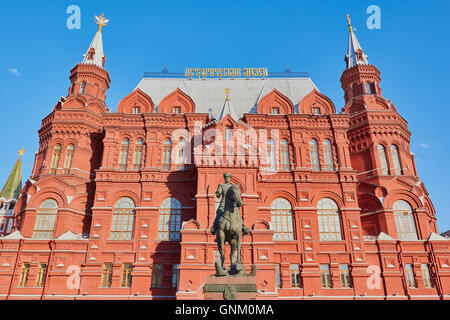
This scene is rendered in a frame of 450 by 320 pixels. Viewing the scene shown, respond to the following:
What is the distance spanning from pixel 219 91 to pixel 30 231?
2136 cm

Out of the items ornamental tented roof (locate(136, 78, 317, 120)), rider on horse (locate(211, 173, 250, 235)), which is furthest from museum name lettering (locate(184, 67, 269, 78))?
rider on horse (locate(211, 173, 250, 235))

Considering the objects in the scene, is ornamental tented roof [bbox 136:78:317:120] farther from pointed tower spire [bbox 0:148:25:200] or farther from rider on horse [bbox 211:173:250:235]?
pointed tower spire [bbox 0:148:25:200]

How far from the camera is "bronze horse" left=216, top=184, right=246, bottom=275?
12859 millimetres

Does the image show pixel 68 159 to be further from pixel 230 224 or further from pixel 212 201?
pixel 230 224

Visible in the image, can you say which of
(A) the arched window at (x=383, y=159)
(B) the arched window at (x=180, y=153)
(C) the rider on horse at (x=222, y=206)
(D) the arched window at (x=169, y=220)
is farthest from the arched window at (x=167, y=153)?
(A) the arched window at (x=383, y=159)

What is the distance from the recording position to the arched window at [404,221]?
26.6 m

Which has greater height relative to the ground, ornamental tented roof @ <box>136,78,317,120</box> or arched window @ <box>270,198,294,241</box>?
ornamental tented roof @ <box>136,78,317,120</box>

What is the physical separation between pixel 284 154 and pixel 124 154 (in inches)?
549

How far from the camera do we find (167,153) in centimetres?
2922

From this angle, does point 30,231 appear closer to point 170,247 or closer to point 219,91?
point 170,247

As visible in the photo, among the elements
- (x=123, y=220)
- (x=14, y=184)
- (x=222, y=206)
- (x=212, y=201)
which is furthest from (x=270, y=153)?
(x=14, y=184)

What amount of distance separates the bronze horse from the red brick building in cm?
987
